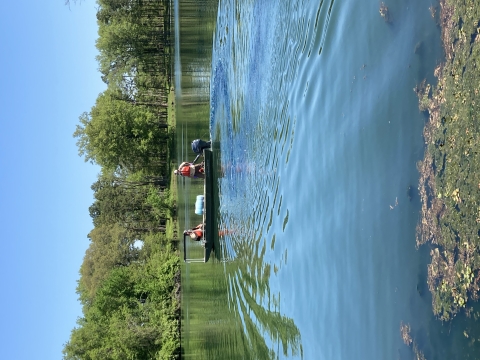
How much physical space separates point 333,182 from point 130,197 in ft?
170

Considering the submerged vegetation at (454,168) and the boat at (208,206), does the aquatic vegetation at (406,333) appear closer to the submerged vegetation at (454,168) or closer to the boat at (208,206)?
the submerged vegetation at (454,168)

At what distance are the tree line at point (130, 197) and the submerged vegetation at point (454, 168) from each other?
107ft

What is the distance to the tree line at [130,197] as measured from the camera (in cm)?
3962

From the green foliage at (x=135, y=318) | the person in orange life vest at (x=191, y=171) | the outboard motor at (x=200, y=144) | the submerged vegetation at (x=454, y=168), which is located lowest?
the green foliage at (x=135, y=318)

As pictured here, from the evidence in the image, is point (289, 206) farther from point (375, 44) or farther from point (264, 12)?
point (264, 12)

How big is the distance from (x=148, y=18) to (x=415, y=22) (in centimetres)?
5266

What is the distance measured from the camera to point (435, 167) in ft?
20.1

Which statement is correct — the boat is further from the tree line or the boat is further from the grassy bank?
the grassy bank

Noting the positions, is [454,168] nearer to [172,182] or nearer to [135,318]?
[135,318]

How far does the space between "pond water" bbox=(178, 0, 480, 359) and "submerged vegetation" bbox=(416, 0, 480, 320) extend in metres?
0.24

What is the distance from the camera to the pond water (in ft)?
21.9

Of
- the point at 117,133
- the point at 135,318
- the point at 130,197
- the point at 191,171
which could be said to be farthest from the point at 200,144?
the point at 130,197

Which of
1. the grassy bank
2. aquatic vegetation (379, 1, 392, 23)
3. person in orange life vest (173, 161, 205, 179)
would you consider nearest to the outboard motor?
person in orange life vest (173, 161, 205, 179)

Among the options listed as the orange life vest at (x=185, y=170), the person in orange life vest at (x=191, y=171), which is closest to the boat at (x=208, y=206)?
the person in orange life vest at (x=191, y=171)
